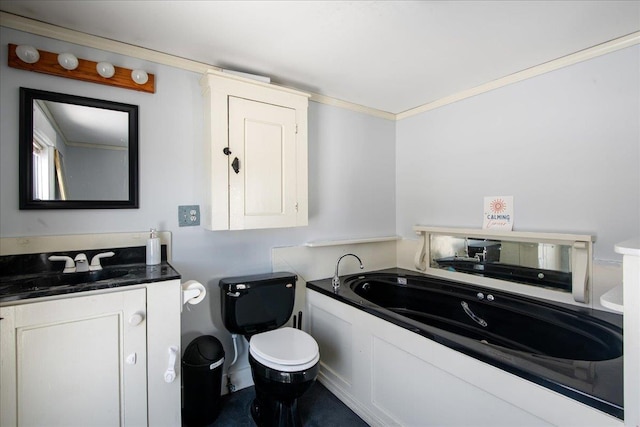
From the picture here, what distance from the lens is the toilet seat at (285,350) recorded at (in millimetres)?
1548

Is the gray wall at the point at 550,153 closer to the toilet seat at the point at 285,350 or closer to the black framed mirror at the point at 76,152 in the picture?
the toilet seat at the point at 285,350

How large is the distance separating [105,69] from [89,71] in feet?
0.29

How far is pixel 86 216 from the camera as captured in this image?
5.39 feet

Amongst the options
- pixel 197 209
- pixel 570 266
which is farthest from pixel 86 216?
pixel 570 266

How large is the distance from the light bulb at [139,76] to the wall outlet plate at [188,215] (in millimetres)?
746

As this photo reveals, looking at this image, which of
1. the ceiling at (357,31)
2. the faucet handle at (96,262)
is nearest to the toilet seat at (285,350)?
the faucet handle at (96,262)

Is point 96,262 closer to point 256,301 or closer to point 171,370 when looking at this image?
point 171,370

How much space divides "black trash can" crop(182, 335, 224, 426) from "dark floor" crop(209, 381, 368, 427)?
0.12 metres

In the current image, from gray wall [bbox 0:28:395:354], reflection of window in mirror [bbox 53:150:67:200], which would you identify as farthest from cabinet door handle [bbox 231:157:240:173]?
reflection of window in mirror [bbox 53:150:67:200]

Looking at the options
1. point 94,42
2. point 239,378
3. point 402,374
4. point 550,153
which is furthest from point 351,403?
point 94,42

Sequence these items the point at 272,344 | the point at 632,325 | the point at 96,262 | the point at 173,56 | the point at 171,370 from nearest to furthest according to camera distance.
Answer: the point at 632,325, the point at 171,370, the point at 96,262, the point at 272,344, the point at 173,56

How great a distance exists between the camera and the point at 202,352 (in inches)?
68.6

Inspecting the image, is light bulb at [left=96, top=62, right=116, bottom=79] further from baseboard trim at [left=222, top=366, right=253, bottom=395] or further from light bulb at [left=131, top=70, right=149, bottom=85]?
baseboard trim at [left=222, top=366, right=253, bottom=395]

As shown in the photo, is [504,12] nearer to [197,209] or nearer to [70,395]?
[197,209]
